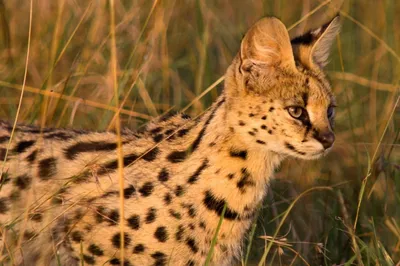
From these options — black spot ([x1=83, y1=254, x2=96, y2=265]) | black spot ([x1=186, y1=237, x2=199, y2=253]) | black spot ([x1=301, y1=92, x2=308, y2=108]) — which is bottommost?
black spot ([x1=83, y1=254, x2=96, y2=265])

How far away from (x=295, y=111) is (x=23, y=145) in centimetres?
123

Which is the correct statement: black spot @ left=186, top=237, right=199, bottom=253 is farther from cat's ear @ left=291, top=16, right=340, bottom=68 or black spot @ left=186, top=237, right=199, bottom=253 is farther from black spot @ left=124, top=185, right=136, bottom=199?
cat's ear @ left=291, top=16, right=340, bottom=68

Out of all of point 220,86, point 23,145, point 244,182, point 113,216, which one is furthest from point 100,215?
point 220,86

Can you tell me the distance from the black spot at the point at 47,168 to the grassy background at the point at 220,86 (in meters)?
0.41

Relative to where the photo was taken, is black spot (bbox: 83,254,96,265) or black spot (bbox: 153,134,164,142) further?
black spot (bbox: 153,134,164,142)

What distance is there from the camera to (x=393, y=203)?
5840 millimetres

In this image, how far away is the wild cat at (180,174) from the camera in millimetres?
4535

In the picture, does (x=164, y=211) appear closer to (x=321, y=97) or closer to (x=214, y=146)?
(x=214, y=146)

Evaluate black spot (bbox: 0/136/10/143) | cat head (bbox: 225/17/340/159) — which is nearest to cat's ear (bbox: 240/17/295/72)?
cat head (bbox: 225/17/340/159)

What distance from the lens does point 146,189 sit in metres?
4.61

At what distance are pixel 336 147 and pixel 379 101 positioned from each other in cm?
58

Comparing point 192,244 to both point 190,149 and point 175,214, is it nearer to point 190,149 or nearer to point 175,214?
point 175,214

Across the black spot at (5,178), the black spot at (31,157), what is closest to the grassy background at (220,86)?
the black spot at (31,157)

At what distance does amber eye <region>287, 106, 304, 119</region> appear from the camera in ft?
15.0
